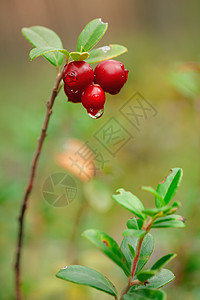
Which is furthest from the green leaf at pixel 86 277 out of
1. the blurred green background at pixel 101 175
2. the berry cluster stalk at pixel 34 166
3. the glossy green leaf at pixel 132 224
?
the blurred green background at pixel 101 175

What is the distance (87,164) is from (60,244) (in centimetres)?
40

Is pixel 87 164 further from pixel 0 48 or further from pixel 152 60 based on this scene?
pixel 0 48

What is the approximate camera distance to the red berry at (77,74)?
66 cm

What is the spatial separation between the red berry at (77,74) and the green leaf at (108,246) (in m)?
0.27

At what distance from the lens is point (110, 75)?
2.26 feet

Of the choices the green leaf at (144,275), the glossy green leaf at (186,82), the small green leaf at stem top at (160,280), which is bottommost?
the small green leaf at stem top at (160,280)

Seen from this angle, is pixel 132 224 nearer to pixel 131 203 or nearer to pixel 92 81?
pixel 131 203

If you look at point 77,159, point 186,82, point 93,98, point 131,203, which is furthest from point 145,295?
point 186,82

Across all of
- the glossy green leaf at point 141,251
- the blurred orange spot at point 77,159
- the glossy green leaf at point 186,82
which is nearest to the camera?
the glossy green leaf at point 141,251

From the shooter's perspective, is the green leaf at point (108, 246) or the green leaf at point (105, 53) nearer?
the green leaf at point (108, 246)

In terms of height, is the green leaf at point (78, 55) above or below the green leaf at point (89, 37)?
below

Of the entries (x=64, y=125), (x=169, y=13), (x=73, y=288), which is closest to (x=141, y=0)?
(x=169, y=13)

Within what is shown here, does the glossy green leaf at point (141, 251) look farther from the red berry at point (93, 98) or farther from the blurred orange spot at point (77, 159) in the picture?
the blurred orange spot at point (77, 159)

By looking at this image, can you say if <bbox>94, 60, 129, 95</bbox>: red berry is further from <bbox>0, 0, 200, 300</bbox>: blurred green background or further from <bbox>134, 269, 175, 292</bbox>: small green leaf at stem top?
<bbox>0, 0, 200, 300</bbox>: blurred green background
